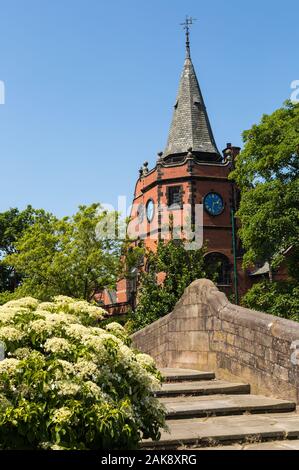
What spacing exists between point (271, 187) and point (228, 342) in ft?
49.9

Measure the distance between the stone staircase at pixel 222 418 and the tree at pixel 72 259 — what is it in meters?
19.1

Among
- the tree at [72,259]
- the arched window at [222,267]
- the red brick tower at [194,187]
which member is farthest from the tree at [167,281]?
the arched window at [222,267]

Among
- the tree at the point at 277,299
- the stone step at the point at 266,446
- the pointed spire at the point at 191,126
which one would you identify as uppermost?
the pointed spire at the point at 191,126

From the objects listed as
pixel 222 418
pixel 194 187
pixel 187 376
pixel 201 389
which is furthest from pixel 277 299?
pixel 194 187

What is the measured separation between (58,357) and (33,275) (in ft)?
81.9

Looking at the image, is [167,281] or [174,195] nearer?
[167,281]

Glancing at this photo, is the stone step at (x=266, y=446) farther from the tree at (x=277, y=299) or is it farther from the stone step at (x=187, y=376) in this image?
the tree at (x=277, y=299)

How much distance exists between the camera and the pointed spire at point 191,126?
131 feet

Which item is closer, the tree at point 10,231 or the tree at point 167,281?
the tree at point 167,281

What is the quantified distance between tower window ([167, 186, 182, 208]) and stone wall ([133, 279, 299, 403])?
2443 cm

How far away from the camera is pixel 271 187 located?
23562 millimetres

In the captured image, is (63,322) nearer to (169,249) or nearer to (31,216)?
(169,249)

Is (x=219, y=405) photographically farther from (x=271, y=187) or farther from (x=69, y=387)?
(x=271, y=187)

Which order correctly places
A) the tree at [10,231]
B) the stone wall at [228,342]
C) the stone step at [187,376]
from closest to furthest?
the stone wall at [228,342] → the stone step at [187,376] → the tree at [10,231]
